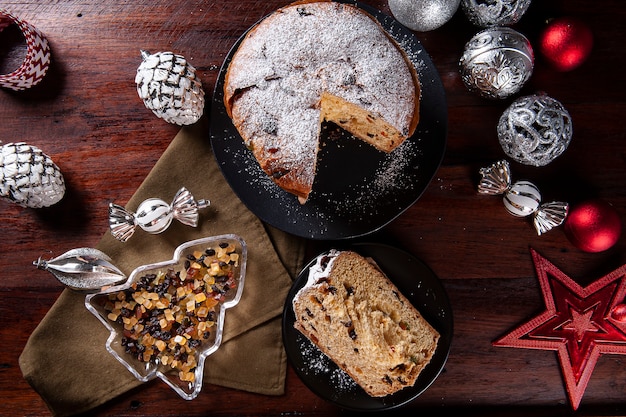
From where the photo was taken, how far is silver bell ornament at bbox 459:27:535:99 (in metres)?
2.04

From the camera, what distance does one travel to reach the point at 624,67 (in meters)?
2.30

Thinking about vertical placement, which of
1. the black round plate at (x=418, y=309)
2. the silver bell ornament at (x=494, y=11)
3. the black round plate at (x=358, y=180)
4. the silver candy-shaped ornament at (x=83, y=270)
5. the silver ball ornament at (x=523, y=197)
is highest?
the silver bell ornament at (x=494, y=11)

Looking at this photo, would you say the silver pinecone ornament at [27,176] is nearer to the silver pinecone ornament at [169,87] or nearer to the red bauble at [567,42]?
the silver pinecone ornament at [169,87]

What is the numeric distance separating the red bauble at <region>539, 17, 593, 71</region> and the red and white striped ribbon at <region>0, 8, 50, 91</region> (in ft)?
6.58

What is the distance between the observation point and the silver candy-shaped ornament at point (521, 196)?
7.18 feet

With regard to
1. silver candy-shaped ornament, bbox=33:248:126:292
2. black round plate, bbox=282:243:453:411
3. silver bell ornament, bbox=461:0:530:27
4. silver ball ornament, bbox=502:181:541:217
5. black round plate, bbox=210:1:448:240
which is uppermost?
silver bell ornament, bbox=461:0:530:27

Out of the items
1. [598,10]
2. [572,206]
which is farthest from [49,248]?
[598,10]

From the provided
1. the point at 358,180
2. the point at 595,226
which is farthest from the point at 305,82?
the point at 595,226

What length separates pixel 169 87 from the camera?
6.72 feet

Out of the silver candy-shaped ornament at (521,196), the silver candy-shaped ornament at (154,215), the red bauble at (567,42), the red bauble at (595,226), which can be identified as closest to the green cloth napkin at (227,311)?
the silver candy-shaped ornament at (154,215)

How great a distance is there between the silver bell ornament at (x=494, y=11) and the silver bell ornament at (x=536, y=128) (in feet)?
1.03

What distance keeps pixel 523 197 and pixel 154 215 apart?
4.73 ft

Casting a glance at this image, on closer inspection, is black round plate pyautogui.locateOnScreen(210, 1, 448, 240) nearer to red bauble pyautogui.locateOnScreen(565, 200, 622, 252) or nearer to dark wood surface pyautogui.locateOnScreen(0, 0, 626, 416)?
dark wood surface pyautogui.locateOnScreen(0, 0, 626, 416)

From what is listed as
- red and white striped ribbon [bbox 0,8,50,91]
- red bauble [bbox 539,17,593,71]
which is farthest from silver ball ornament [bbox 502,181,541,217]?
red and white striped ribbon [bbox 0,8,50,91]
